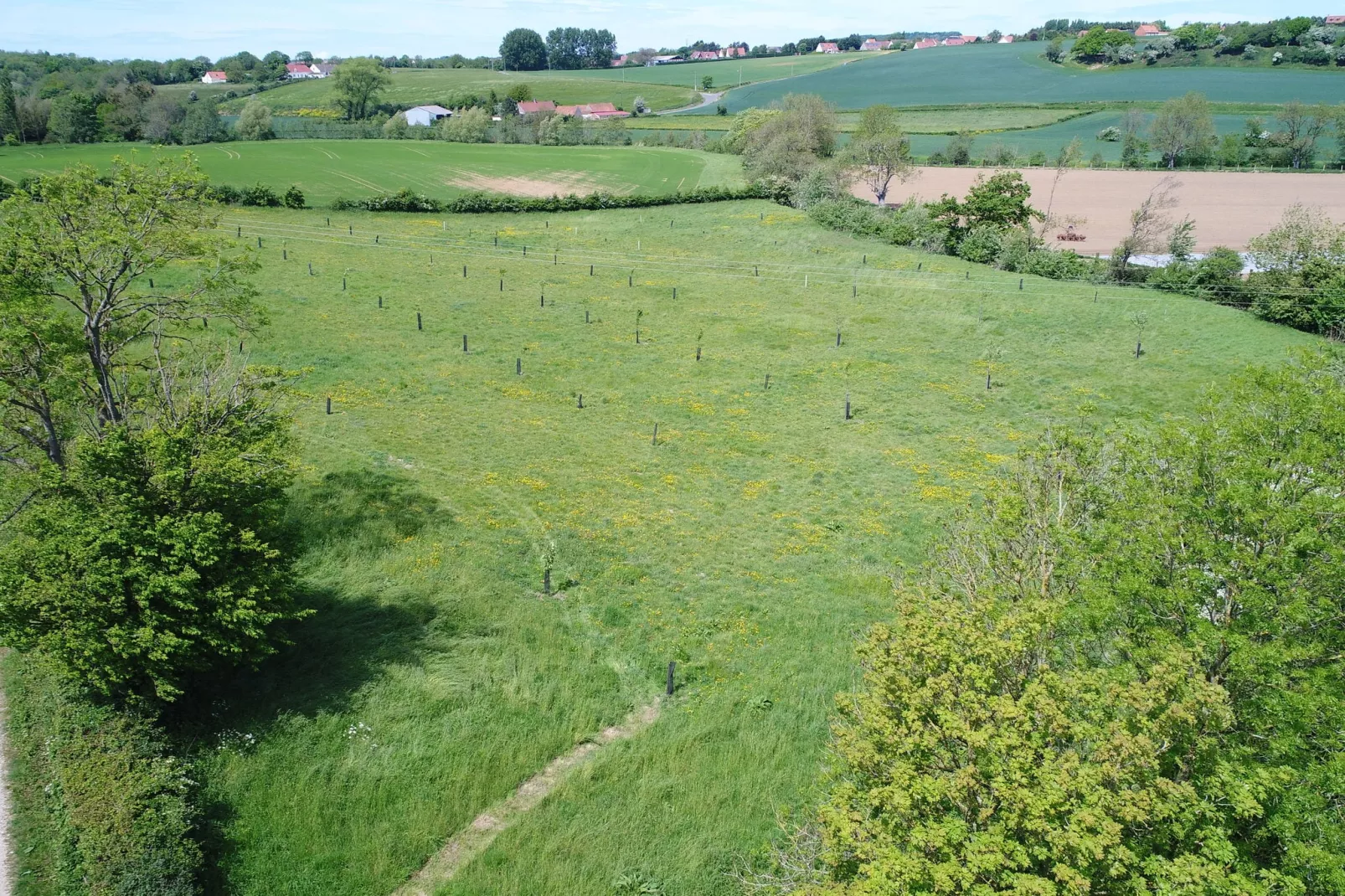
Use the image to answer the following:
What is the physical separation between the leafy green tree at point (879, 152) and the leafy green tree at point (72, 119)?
112 metres

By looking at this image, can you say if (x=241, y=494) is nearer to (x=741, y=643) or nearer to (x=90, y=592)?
(x=90, y=592)

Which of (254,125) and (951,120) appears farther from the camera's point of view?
(951,120)

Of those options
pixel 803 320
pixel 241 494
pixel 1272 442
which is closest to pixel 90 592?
pixel 241 494

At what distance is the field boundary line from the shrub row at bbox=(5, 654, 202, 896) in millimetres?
4735

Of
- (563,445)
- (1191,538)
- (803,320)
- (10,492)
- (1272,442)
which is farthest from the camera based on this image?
(803,320)

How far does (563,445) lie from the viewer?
38.7 meters

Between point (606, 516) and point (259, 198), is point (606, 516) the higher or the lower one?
the lower one

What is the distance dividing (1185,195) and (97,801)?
391ft

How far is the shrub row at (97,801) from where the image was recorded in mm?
16406

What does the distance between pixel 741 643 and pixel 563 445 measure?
16.5 metres

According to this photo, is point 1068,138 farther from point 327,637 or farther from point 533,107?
point 327,637

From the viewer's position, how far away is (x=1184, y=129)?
117750 mm

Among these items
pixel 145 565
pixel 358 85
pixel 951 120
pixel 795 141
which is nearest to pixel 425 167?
pixel 795 141

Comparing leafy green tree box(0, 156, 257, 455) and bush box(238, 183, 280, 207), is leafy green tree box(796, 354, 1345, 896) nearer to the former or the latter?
leafy green tree box(0, 156, 257, 455)
